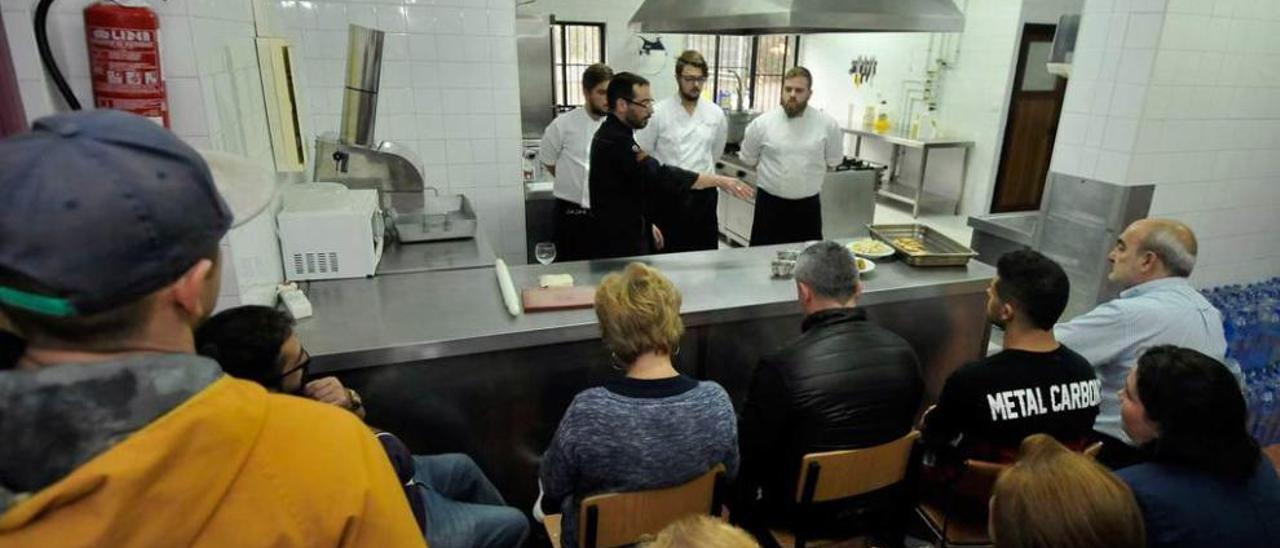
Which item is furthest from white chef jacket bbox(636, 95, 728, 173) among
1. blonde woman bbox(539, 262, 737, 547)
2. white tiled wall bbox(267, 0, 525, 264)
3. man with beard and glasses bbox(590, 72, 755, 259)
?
blonde woman bbox(539, 262, 737, 547)

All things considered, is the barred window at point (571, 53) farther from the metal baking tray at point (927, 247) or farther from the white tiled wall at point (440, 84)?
the metal baking tray at point (927, 247)

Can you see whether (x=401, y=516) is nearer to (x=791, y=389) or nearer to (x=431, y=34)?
(x=791, y=389)

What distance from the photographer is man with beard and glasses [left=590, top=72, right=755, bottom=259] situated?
3.10 metres

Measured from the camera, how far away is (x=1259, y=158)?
355 cm

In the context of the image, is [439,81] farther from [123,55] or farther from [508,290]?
[123,55]

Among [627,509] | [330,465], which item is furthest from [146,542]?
[627,509]

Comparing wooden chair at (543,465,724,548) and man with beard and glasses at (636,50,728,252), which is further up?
man with beard and glasses at (636,50,728,252)

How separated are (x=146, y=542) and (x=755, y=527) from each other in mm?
1629

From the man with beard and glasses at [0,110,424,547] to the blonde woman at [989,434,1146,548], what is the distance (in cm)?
115

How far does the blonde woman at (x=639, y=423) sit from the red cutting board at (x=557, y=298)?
55 centimetres

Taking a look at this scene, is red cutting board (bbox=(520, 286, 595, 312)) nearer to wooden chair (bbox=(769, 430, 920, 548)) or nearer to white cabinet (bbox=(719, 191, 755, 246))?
wooden chair (bbox=(769, 430, 920, 548))

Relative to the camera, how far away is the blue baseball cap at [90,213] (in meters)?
0.62

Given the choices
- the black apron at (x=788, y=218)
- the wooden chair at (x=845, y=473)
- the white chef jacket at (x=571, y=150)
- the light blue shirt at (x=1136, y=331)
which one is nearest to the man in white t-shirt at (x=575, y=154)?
the white chef jacket at (x=571, y=150)

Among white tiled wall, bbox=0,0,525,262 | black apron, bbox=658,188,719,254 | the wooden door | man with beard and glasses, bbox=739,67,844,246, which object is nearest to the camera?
white tiled wall, bbox=0,0,525,262
